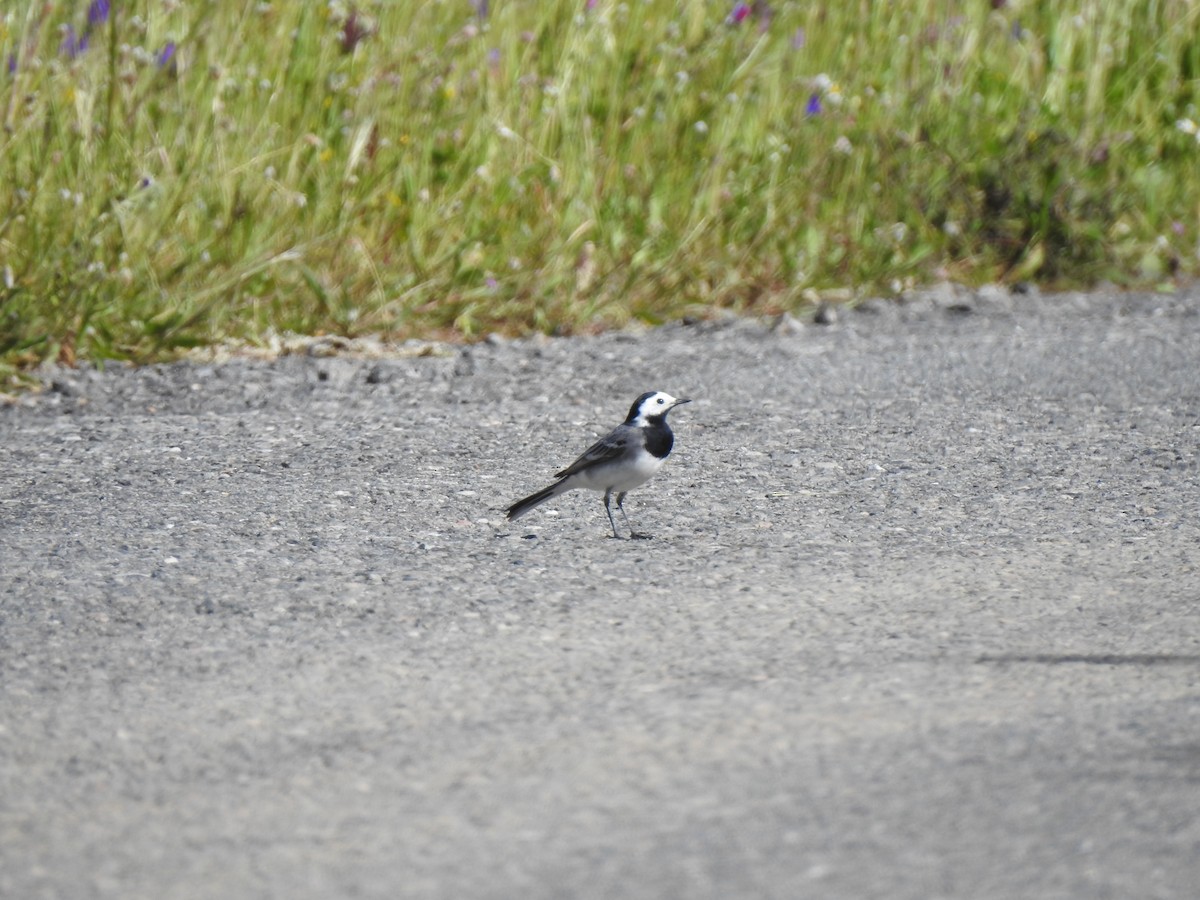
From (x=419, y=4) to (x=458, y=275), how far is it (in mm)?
1519

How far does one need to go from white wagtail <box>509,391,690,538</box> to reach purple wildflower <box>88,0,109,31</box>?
312 centimetres

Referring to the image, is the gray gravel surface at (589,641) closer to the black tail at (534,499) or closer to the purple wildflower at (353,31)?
the black tail at (534,499)

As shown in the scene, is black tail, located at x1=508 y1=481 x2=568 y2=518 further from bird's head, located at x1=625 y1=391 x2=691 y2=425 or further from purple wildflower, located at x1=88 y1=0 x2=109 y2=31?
purple wildflower, located at x1=88 y1=0 x2=109 y2=31

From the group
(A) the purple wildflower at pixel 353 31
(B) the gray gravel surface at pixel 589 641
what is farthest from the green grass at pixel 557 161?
(B) the gray gravel surface at pixel 589 641

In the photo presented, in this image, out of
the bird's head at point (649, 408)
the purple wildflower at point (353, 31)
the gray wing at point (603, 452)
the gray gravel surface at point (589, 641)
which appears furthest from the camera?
the purple wildflower at point (353, 31)

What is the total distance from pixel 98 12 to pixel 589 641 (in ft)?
13.4

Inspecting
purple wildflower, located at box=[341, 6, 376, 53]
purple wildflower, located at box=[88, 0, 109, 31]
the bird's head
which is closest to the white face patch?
the bird's head

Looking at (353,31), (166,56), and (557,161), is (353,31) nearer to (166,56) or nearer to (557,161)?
(166,56)

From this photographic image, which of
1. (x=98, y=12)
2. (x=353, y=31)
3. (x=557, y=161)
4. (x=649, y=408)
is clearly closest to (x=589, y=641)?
(x=649, y=408)

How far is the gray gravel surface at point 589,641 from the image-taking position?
2.76m

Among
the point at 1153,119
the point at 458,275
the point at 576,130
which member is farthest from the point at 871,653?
the point at 1153,119

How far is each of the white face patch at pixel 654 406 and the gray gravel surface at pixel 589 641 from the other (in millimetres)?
270

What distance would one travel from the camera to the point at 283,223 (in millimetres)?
7012

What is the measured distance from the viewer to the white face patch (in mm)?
4806
